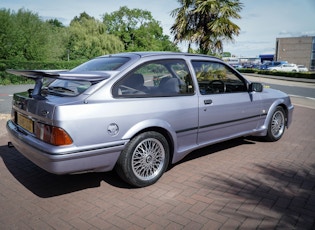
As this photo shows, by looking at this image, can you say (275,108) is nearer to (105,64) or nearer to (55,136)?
(105,64)

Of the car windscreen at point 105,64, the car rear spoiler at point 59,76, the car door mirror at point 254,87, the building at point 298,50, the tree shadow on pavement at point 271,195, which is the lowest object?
the tree shadow on pavement at point 271,195

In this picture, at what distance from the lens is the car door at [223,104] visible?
13.5 feet

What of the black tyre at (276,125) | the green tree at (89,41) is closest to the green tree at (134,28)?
the green tree at (89,41)

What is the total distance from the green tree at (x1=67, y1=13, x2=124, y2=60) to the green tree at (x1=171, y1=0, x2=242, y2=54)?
22.9 meters

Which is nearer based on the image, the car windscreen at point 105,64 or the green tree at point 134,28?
the car windscreen at point 105,64

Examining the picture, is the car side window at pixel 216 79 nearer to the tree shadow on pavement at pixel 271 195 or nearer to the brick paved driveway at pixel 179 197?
the brick paved driveway at pixel 179 197

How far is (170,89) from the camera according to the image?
3840 millimetres

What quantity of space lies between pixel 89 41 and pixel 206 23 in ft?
89.9

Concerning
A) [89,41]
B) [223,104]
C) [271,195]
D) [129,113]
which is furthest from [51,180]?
[89,41]

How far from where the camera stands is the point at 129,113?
3.24 metres

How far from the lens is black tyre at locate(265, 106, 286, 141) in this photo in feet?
18.0

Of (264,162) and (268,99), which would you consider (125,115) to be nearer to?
(264,162)

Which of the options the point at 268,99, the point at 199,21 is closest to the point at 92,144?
the point at 268,99

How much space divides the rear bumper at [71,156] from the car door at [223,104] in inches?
57.6
